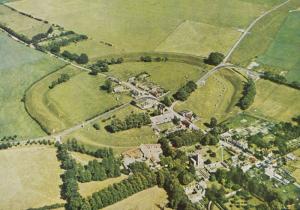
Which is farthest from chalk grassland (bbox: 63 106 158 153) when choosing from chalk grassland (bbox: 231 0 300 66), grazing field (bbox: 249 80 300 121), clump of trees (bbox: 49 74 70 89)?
chalk grassland (bbox: 231 0 300 66)

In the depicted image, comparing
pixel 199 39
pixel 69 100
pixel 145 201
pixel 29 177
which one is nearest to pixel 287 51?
pixel 199 39

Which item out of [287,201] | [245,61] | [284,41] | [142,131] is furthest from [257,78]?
[287,201]

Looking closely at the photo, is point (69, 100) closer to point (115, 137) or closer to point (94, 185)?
point (115, 137)

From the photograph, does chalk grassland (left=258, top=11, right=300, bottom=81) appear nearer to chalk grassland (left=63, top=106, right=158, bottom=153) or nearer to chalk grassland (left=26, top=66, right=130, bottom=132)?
chalk grassland (left=26, top=66, right=130, bottom=132)

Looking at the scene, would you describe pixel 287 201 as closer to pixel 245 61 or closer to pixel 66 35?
pixel 245 61

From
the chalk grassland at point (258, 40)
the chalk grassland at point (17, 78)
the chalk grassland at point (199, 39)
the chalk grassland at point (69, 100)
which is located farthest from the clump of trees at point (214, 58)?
the chalk grassland at point (17, 78)

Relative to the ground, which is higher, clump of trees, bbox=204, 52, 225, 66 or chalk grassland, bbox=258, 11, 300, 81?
chalk grassland, bbox=258, 11, 300, 81
